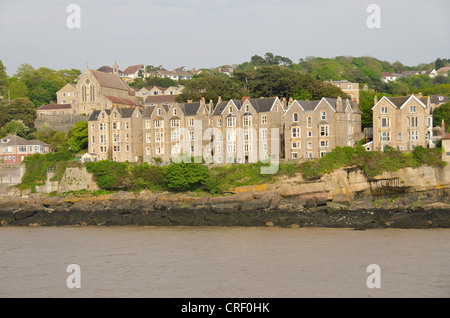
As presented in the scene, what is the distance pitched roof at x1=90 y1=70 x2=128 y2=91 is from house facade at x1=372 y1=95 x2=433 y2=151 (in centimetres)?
3583

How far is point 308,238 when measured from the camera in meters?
36.6

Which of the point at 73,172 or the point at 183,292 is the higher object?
the point at 73,172

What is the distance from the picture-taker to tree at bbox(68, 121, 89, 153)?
204 feet

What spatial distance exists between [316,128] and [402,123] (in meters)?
6.93

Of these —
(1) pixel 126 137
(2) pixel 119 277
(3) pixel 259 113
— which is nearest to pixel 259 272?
(2) pixel 119 277

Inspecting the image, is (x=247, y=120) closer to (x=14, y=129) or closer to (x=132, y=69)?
(x=14, y=129)

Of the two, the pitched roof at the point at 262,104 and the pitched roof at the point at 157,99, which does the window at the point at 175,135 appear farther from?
the pitched roof at the point at 157,99

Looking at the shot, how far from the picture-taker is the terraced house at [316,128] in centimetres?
5141

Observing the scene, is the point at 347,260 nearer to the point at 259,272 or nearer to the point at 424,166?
the point at 259,272

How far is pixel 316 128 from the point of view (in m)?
51.9

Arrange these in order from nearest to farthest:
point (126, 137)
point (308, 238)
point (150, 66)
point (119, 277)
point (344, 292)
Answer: point (344, 292) < point (119, 277) < point (308, 238) < point (126, 137) < point (150, 66)

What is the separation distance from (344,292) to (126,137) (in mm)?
38578

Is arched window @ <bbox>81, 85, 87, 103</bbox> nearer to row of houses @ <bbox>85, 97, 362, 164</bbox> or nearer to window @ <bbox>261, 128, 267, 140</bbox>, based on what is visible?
row of houses @ <bbox>85, 97, 362, 164</bbox>

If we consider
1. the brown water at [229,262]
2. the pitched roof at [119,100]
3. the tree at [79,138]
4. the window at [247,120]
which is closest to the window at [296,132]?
the window at [247,120]
